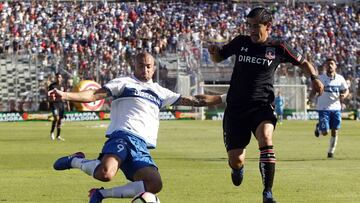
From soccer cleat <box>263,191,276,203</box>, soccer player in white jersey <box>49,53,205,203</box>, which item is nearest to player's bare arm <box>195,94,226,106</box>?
soccer player in white jersey <box>49,53,205,203</box>

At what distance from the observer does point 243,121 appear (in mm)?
13906

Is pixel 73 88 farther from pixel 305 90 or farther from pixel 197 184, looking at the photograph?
pixel 197 184

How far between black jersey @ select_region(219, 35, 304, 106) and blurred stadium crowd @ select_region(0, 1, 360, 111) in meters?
41.2

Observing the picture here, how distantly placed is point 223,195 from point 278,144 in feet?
54.8

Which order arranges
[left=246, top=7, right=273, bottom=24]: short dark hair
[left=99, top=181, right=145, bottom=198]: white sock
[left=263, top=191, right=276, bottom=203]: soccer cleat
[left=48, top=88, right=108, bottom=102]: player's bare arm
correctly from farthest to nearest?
[left=246, top=7, right=273, bottom=24]: short dark hair < [left=263, top=191, right=276, bottom=203]: soccer cleat < [left=99, top=181, right=145, bottom=198]: white sock < [left=48, top=88, right=108, bottom=102]: player's bare arm

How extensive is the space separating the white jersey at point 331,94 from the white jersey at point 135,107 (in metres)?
13.8

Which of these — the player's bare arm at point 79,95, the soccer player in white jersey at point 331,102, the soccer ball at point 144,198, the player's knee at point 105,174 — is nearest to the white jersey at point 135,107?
the player's bare arm at point 79,95

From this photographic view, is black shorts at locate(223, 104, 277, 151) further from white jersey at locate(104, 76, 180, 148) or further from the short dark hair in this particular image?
white jersey at locate(104, 76, 180, 148)

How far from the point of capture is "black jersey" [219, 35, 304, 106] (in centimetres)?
1374

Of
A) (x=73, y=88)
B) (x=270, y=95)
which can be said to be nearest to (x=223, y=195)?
(x=270, y=95)

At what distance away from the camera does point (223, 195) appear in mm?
14664

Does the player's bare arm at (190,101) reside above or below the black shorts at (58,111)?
above

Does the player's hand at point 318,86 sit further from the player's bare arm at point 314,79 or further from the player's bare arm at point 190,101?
the player's bare arm at point 190,101

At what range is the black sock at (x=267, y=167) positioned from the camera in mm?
12820
